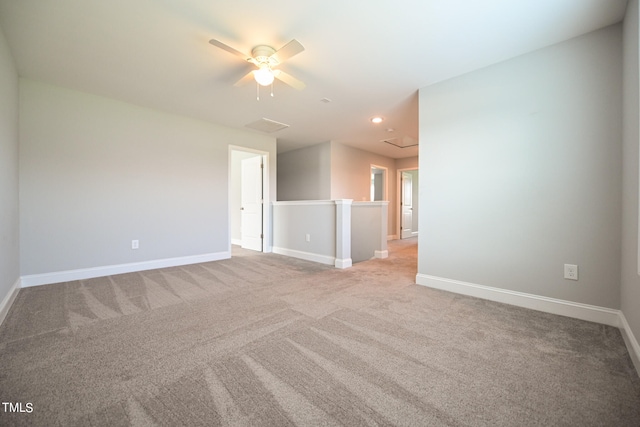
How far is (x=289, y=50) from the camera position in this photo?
196 centimetres

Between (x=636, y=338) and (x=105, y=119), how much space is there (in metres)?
5.35

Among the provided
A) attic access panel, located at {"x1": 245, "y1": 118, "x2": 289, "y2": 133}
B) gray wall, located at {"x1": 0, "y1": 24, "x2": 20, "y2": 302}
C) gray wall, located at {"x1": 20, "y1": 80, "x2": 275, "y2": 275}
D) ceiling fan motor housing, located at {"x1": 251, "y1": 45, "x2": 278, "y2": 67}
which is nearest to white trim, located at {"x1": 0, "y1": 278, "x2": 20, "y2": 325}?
gray wall, located at {"x1": 0, "y1": 24, "x2": 20, "y2": 302}

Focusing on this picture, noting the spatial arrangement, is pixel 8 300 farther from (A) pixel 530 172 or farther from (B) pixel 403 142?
(B) pixel 403 142

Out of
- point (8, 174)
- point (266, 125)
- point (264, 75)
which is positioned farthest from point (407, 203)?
point (8, 174)

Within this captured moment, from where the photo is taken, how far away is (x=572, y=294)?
6.84 ft

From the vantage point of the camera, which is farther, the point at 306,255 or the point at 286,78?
the point at 306,255

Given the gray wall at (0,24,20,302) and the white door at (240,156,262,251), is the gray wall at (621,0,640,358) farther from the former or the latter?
the white door at (240,156,262,251)

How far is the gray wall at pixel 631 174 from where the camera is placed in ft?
4.98

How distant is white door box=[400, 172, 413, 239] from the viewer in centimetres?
755

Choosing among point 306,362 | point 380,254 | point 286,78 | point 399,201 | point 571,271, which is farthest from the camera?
point 399,201

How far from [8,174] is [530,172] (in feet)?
15.4

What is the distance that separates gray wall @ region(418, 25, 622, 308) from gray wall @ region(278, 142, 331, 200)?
2.89m

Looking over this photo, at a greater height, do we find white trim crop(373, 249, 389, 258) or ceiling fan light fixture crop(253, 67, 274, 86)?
ceiling fan light fixture crop(253, 67, 274, 86)

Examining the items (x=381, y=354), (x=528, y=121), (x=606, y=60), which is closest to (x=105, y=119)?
(x=381, y=354)
